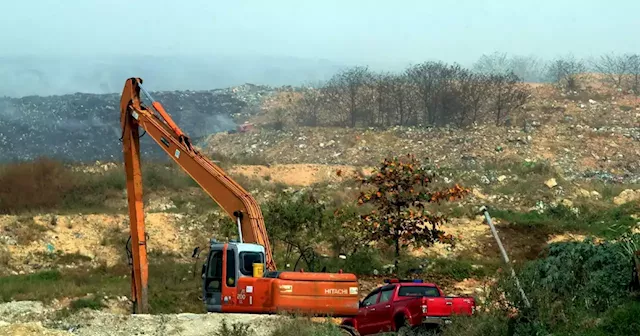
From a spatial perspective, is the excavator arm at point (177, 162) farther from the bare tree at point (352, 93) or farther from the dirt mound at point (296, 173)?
the bare tree at point (352, 93)

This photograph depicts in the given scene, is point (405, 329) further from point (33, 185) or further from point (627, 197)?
point (627, 197)

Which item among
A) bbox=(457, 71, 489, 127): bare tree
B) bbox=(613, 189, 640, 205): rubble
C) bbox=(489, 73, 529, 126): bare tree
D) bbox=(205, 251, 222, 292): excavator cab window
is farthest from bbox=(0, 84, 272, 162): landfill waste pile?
bbox=(205, 251, 222, 292): excavator cab window

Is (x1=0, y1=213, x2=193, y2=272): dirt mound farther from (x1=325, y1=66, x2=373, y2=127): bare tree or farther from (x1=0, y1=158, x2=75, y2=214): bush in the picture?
(x1=325, y1=66, x2=373, y2=127): bare tree

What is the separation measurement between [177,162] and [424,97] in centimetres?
3885

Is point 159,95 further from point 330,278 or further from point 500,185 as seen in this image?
point 330,278

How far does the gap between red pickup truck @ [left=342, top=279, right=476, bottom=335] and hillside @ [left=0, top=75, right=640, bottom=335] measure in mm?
824

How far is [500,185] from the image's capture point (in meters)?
35.6

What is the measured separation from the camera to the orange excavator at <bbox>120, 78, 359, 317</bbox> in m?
14.7

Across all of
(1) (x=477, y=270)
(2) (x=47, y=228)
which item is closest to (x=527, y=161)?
(1) (x=477, y=270)

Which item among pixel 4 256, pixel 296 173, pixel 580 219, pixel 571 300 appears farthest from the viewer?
pixel 296 173

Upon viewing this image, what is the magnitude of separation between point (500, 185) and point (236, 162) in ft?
42.2

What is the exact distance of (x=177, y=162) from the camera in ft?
57.4

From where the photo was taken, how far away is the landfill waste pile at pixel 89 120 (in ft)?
177

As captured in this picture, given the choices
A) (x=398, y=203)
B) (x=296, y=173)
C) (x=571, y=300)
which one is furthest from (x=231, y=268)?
(x=296, y=173)
